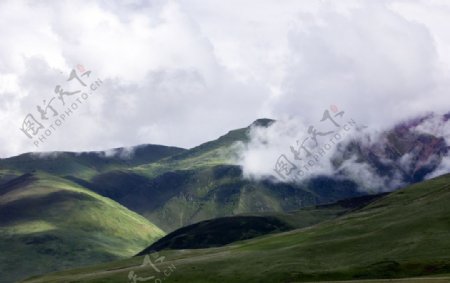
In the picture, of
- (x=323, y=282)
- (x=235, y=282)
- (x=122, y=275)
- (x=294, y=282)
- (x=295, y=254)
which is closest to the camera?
(x=323, y=282)

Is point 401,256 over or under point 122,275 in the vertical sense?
under

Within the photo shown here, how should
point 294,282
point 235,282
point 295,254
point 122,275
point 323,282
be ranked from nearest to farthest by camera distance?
1. point 323,282
2. point 294,282
3. point 235,282
4. point 295,254
5. point 122,275

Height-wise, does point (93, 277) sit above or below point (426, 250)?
above

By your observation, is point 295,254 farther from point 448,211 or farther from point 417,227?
point 448,211

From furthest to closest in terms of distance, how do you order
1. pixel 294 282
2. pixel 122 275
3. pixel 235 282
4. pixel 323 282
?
pixel 122 275 → pixel 235 282 → pixel 294 282 → pixel 323 282

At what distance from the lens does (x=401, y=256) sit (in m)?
150

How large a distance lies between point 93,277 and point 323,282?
8308 cm

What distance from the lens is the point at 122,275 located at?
185 meters

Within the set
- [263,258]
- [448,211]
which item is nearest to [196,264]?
[263,258]

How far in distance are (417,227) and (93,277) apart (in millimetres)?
90238

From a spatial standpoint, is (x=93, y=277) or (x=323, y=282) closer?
(x=323, y=282)

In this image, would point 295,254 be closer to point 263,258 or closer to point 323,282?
point 263,258

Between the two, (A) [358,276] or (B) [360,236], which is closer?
(A) [358,276]

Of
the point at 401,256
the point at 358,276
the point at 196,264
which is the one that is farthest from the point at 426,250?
the point at 196,264
